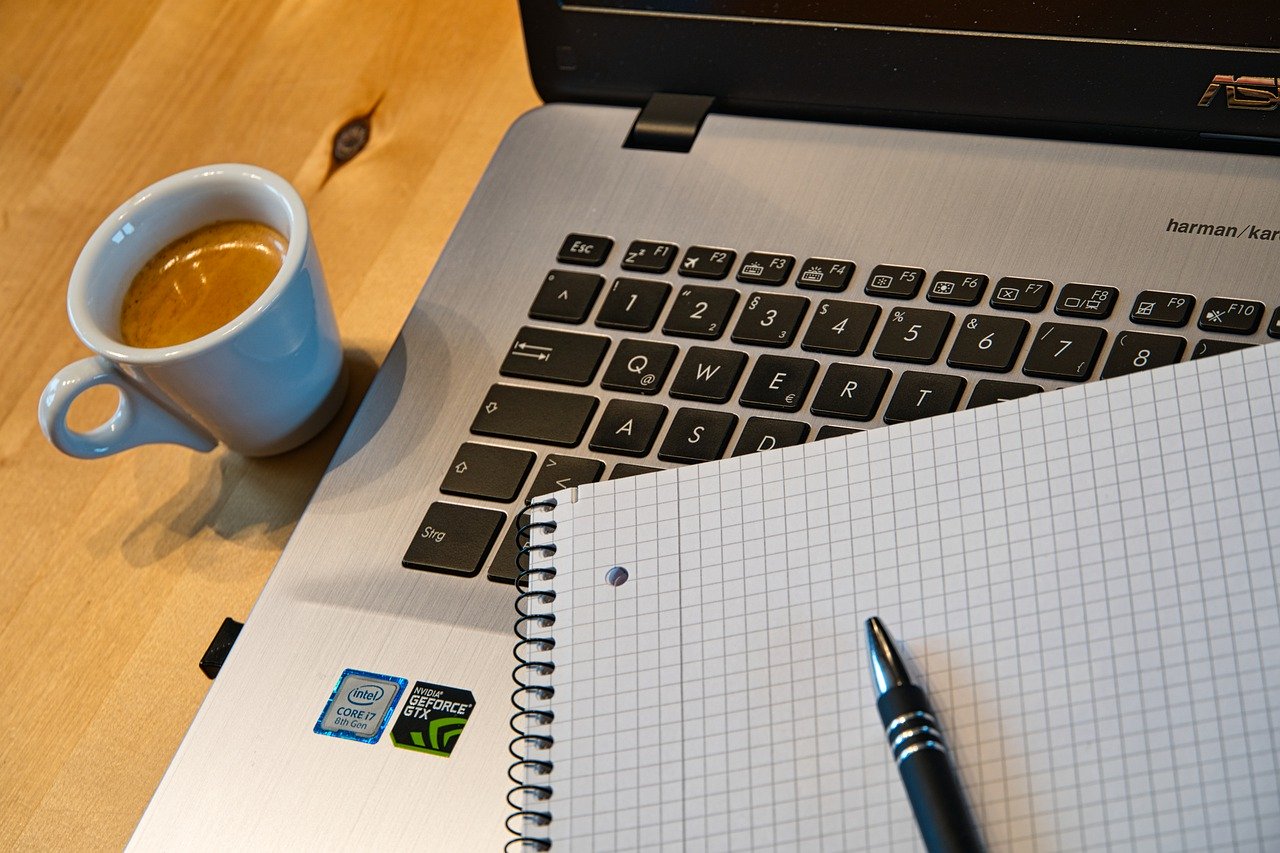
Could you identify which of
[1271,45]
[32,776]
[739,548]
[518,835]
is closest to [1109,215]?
[1271,45]

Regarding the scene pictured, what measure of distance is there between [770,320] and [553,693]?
0.57 ft

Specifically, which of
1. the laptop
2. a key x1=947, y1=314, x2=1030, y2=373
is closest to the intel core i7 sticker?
the laptop

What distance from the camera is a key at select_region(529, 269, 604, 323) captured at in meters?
0.51

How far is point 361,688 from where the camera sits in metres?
0.43

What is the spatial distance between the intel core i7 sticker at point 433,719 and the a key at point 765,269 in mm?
193

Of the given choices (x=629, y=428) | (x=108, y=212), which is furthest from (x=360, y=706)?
(x=108, y=212)

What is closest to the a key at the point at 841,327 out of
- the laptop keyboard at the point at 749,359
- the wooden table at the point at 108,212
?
the laptop keyboard at the point at 749,359

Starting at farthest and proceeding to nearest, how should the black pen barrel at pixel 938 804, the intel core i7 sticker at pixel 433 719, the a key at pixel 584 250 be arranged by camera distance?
1. the a key at pixel 584 250
2. the intel core i7 sticker at pixel 433 719
3. the black pen barrel at pixel 938 804

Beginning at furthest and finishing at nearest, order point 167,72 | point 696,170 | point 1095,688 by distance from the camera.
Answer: point 167,72
point 696,170
point 1095,688

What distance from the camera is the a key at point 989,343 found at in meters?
0.44

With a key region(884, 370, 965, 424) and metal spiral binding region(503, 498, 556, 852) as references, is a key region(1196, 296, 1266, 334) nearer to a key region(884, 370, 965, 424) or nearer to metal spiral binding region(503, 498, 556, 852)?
a key region(884, 370, 965, 424)

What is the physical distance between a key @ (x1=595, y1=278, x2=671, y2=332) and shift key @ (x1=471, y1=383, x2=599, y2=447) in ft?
0.12

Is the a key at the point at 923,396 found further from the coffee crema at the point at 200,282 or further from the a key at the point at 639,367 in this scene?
the coffee crema at the point at 200,282

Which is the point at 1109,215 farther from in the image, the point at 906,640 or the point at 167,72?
the point at 167,72
